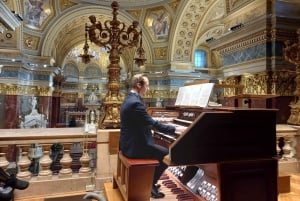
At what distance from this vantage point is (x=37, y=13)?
1280 centimetres

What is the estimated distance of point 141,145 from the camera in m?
2.77

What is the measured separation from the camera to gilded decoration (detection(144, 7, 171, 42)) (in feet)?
47.2

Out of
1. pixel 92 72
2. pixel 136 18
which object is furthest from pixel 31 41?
pixel 92 72

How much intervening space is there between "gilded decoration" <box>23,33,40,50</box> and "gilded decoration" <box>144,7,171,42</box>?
6.65 metres

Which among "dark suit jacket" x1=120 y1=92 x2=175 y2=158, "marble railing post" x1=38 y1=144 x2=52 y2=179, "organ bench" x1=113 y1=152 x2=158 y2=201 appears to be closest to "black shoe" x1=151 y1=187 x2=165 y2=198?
"organ bench" x1=113 y1=152 x2=158 y2=201

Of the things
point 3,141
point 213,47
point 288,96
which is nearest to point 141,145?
point 3,141

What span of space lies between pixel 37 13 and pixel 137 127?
1279 centimetres

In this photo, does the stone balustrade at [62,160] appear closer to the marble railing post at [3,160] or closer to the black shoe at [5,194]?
the marble railing post at [3,160]

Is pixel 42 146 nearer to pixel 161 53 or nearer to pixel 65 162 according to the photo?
pixel 65 162

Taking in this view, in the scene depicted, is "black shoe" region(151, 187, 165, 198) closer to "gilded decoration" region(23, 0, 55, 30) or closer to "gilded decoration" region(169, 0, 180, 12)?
"gilded decoration" region(23, 0, 55, 30)

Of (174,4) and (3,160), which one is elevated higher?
(174,4)

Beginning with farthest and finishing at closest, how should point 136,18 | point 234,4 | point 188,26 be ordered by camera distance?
point 136,18, point 188,26, point 234,4

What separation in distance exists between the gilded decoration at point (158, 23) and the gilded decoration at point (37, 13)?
18.9ft

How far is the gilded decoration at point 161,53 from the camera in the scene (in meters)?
15.2
